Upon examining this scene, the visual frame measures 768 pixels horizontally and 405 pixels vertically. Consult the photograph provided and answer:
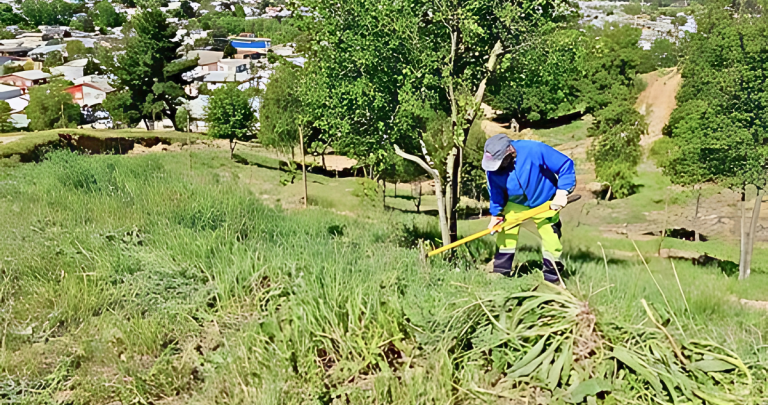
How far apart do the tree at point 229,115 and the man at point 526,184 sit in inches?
1226

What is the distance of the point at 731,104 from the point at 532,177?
20.2 meters

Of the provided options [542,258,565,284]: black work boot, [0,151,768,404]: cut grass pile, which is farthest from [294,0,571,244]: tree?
[0,151,768,404]: cut grass pile

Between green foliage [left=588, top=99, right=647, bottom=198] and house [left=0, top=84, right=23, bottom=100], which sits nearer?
green foliage [left=588, top=99, right=647, bottom=198]

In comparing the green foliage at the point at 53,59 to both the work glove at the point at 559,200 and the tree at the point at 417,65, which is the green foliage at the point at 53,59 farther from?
the work glove at the point at 559,200

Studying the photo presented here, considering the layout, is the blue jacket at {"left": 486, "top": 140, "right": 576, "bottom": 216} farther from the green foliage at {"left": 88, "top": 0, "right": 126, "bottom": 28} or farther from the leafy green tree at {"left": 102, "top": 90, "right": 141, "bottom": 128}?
the green foliage at {"left": 88, "top": 0, "right": 126, "bottom": 28}

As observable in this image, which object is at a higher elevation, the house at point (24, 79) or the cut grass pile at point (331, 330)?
the cut grass pile at point (331, 330)

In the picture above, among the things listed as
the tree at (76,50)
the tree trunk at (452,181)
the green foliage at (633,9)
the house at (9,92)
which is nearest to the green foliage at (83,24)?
the tree at (76,50)

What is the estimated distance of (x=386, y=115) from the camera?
7.02m

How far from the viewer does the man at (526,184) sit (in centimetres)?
465

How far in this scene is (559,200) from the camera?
15.1 ft

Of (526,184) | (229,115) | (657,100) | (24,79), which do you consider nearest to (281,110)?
(229,115)

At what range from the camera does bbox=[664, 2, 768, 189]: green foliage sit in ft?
67.7

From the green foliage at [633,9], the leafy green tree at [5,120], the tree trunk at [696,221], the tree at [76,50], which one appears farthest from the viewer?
the tree at [76,50]

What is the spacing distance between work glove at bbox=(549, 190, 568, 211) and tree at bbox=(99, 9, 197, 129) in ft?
139
